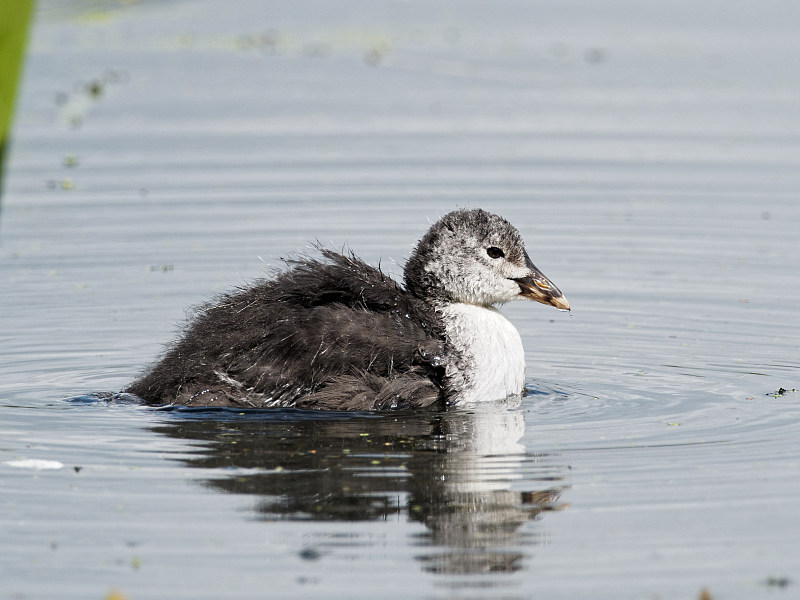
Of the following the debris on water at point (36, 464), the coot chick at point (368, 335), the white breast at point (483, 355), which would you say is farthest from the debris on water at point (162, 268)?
the debris on water at point (36, 464)

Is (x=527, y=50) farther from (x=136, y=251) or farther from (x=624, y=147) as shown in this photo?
(x=136, y=251)

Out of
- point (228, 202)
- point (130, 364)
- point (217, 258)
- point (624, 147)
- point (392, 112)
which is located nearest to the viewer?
point (130, 364)

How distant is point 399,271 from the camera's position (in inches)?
460

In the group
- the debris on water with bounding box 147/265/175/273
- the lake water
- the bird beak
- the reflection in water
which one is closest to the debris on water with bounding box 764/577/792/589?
the lake water

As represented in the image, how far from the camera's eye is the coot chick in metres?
7.26

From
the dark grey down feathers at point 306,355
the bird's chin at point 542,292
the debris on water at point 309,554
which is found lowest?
the debris on water at point 309,554

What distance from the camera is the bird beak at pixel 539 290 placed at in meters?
8.27

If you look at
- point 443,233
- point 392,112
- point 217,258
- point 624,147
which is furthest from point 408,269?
point 392,112

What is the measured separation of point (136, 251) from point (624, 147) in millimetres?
6990

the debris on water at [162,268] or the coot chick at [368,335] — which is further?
the debris on water at [162,268]

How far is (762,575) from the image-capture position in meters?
4.72

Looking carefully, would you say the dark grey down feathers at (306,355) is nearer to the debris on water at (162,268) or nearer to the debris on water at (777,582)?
the debris on water at (777,582)

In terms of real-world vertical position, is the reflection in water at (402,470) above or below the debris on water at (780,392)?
below

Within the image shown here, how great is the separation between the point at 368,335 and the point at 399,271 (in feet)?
14.3
